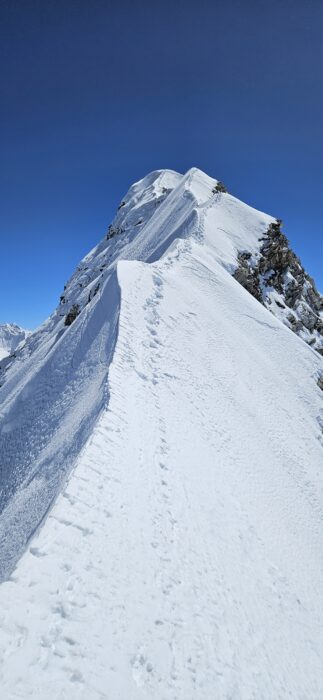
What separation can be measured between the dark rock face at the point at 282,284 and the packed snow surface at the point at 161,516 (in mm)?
14421

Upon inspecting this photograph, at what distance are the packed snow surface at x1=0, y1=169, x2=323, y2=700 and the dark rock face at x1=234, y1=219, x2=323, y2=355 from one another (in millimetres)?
14421

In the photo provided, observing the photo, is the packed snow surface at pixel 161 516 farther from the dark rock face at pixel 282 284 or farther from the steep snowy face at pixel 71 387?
the dark rock face at pixel 282 284

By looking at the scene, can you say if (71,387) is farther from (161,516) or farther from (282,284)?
(282,284)

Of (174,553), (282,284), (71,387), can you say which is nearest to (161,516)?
(174,553)

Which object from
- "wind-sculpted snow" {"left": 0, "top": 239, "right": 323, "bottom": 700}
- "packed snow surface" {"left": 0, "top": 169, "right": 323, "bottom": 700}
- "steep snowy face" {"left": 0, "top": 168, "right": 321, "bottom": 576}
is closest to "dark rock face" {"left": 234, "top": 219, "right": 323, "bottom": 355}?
"steep snowy face" {"left": 0, "top": 168, "right": 321, "bottom": 576}

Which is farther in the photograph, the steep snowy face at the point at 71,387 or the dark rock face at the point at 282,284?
the dark rock face at the point at 282,284

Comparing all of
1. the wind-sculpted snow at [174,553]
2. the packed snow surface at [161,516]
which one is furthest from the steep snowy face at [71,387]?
the wind-sculpted snow at [174,553]

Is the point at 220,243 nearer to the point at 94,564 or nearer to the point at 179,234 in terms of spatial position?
the point at 179,234

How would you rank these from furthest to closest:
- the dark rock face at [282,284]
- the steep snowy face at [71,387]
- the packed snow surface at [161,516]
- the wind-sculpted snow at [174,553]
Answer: the dark rock face at [282,284], the steep snowy face at [71,387], the packed snow surface at [161,516], the wind-sculpted snow at [174,553]

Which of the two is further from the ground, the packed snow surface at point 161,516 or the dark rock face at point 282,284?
the dark rock face at point 282,284

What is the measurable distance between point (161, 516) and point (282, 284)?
105 feet

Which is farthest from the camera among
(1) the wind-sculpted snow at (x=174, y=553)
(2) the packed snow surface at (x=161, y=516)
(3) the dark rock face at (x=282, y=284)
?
(3) the dark rock face at (x=282, y=284)

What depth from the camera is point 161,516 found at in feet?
20.6

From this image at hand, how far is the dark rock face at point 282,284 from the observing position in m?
29.9
